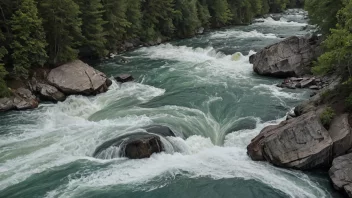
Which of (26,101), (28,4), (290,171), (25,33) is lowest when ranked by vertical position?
(290,171)

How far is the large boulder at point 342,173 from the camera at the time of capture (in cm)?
1341

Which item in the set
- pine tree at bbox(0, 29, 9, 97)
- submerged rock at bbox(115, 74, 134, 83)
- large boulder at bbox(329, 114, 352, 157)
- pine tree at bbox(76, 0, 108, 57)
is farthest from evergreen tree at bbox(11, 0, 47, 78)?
large boulder at bbox(329, 114, 352, 157)

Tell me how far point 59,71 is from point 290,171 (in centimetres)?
1806

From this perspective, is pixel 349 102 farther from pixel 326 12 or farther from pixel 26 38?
pixel 26 38

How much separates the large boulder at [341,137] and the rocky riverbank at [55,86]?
16452 millimetres

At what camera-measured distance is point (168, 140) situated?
1741 centimetres

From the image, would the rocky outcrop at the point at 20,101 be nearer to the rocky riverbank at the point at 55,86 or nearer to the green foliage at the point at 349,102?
the rocky riverbank at the point at 55,86

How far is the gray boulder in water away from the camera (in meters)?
16.3

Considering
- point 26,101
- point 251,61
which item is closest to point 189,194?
point 26,101

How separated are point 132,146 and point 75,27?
14.3 metres

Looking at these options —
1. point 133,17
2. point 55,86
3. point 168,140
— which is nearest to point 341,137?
point 168,140

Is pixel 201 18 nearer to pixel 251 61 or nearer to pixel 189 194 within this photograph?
pixel 251 61

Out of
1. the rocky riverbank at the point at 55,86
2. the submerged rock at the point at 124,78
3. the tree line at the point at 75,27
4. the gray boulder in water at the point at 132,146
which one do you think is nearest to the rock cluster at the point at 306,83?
the submerged rock at the point at 124,78

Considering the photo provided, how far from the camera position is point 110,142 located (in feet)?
57.0
